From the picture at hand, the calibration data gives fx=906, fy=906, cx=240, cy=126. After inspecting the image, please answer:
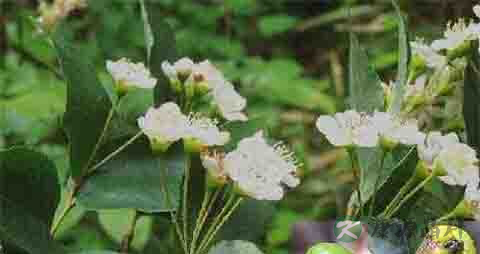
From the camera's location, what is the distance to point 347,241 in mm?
407

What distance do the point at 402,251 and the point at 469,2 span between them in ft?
1.92

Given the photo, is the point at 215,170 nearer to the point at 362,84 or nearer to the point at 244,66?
the point at 362,84

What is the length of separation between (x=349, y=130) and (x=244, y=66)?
92 centimetres

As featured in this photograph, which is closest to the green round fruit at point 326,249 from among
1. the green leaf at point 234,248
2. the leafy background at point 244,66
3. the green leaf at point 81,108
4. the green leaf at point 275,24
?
the green leaf at point 234,248

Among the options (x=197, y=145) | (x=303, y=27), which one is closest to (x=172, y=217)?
(x=197, y=145)

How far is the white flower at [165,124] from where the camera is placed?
42 centimetres

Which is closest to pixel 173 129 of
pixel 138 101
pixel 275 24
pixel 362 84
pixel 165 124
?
pixel 165 124

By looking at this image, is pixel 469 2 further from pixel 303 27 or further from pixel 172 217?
pixel 303 27

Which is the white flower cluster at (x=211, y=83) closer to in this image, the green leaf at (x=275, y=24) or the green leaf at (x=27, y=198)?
the green leaf at (x=27, y=198)

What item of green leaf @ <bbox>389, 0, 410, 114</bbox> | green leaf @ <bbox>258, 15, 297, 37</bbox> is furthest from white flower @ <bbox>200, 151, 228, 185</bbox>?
green leaf @ <bbox>258, 15, 297, 37</bbox>

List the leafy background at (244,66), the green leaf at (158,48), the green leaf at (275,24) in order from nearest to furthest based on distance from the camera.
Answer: the green leaf at (158,48) < the leafy background at (244,66) < the green leaf at (275,24)

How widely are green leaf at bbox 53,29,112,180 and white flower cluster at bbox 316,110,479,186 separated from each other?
11 centimetres

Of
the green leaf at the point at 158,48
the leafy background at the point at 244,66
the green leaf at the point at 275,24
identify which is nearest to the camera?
the green leaf at the point at 158,48

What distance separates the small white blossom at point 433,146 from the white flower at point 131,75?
0.14m
